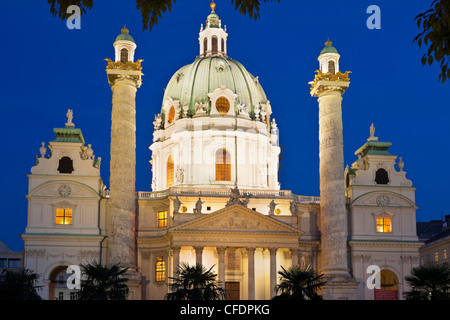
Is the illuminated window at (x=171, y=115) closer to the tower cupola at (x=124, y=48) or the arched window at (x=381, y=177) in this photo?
the tower cupola at (x=124, y=48)

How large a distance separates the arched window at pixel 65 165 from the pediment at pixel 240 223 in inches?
550

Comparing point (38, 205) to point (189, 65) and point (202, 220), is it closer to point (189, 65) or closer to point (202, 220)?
point (202, 220)

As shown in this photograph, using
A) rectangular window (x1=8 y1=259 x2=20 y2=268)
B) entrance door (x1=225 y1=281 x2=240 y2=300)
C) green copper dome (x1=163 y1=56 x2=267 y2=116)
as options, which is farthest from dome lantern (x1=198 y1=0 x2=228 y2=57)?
rectangular window (x1=8 y1=259 x2=20 y2=268)

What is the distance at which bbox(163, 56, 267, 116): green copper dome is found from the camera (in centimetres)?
8862

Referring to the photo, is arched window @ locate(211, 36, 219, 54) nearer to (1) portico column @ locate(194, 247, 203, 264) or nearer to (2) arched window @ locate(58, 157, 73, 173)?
(2) arched window @ locate(58, 157, 73, 173)

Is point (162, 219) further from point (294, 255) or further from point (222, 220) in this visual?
point (294, 255)

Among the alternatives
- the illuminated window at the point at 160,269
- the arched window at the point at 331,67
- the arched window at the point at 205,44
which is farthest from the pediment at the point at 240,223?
the arched window at the point at 205,44

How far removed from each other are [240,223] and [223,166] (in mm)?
13140

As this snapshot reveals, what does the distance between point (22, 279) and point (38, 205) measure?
25.9 m

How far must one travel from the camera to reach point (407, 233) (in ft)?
254

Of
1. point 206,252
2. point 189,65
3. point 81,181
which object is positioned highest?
point 189,65

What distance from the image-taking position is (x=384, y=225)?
7756cm

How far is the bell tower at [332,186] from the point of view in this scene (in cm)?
7212
